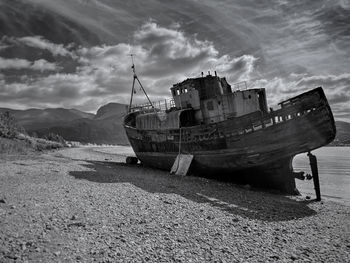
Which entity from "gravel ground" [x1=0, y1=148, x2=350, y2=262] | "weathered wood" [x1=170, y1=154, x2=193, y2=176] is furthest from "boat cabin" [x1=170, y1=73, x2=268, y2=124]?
"gravel ground" [x1=0, y1=148, x2=350, y2=262]

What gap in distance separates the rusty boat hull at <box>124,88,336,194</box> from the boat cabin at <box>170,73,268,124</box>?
123 inches

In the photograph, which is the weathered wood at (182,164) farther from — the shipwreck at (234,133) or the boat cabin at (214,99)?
the boat cabin at (214,99)

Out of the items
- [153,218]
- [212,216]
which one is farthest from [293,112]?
[153,218]

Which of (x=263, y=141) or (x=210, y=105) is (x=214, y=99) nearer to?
(x=210, y=105)

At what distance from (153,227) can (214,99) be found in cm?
1498

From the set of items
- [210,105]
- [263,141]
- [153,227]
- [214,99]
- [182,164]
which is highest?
[214,99]

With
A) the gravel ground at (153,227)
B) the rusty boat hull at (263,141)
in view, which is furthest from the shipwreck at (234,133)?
the gravel ground at (153,227)

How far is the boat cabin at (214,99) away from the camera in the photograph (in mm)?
18750

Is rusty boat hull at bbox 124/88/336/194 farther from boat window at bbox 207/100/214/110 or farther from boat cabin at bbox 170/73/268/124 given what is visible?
boat window at bbox 207/100/214/110

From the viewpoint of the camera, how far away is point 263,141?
14.6 m

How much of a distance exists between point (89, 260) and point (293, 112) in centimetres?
1287

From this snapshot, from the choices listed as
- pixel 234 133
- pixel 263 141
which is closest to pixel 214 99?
pixel 234 133

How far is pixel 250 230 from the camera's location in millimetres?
7059

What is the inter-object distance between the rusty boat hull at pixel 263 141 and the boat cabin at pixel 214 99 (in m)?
3.13
